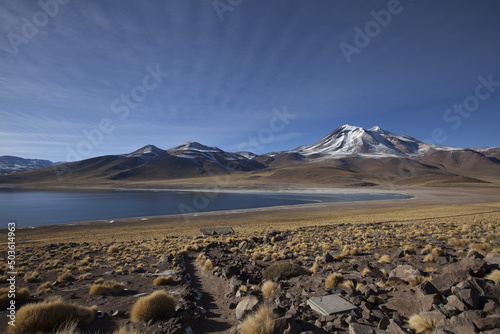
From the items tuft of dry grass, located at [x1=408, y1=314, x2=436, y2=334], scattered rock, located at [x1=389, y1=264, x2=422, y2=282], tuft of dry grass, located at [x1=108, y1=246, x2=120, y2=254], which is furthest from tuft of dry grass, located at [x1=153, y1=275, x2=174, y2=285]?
tuft of dry grass, located at [x1=108, y1=246, x2=120, y2=254]

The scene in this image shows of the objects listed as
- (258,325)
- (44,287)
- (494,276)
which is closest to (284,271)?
(258,325)

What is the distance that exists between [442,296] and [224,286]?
265 inches

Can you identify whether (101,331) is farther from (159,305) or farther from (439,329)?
(439,329)

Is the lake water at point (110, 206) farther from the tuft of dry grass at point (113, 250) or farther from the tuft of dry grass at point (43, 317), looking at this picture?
the tuft of dry grass at point (43, 317)

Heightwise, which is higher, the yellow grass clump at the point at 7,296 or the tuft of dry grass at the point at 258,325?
the tuft of dry grass at the point at 258,325

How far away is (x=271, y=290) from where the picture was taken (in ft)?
24.2

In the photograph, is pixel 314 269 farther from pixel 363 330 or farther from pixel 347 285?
pixel 363 330

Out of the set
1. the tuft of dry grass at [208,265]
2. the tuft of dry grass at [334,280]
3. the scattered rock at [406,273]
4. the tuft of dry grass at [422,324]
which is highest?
the scattered rock at [406,273]

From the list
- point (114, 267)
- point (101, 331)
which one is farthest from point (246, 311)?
point (114, 267)

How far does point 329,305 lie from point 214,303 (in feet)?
12.3

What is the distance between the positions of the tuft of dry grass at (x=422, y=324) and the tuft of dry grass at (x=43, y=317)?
690cm

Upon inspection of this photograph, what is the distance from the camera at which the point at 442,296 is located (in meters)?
5.14

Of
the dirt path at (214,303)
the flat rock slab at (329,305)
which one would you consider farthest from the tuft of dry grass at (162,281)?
the flat rock slab at (329,305)

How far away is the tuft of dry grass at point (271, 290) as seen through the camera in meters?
7.25
